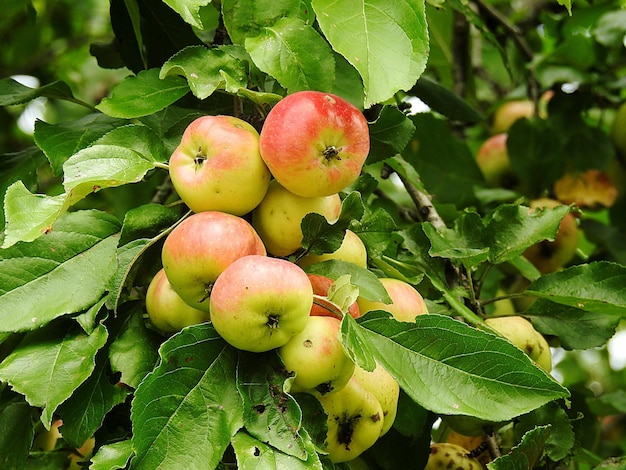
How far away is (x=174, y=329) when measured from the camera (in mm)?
806

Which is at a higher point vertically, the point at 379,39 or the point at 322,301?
the point at 379,39

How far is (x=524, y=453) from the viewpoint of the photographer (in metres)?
0.87

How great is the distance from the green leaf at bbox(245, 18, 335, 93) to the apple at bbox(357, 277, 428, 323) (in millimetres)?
228

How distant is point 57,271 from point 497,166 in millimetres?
1197

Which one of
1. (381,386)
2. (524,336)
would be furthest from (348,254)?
(524,336)

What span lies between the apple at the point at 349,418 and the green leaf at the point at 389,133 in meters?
0.27

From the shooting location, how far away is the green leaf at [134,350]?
783mm

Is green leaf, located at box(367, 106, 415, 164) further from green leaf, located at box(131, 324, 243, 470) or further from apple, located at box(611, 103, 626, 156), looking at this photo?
apple, located at box(611, 103, 626, 156)

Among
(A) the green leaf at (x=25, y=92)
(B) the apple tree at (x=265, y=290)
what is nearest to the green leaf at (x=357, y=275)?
(B) the apple tree at (x=265, y=290)

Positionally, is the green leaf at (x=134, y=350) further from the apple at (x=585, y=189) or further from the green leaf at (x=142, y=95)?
the apple at (x=585, y=189)

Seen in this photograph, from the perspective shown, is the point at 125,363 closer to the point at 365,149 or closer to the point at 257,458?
the point at 257,458

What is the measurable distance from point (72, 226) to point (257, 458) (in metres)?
0.33

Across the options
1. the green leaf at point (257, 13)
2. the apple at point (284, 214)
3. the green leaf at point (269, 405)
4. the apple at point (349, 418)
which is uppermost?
the green leaf at point (257, 13)

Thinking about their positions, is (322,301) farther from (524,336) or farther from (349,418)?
(524,336)
